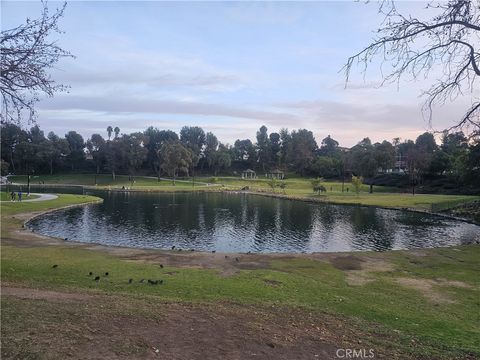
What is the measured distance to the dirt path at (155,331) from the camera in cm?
732

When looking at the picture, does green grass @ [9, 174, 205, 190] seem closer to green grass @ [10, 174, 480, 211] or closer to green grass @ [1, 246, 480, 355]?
green grass @ [10, 174, 480, 211]

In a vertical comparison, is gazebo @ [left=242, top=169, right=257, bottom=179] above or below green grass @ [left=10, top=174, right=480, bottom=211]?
above

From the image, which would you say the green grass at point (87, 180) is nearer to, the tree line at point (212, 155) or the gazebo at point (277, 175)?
the tree line at point (212, 155)

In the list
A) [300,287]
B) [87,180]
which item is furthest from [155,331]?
[87,180]

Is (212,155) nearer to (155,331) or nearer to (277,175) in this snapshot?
(277,175)

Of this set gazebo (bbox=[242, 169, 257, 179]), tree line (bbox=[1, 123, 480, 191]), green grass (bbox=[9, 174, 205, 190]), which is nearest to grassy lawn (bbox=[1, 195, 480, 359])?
tree line (bbox=[1, 123, 480, 191])

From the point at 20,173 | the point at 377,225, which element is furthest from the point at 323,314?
the point at 20,173

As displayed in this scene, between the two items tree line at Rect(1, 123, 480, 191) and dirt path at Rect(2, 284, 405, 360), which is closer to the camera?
dirt path at Rect(2, 284, 405, 360)

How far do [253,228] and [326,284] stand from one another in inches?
1151

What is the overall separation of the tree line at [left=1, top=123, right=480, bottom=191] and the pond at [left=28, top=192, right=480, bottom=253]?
51.8 m

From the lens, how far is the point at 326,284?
19344 millimetres

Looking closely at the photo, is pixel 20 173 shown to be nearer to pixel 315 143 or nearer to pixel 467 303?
pixel 315 143

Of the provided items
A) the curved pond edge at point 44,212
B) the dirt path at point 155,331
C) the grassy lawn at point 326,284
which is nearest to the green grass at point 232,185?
the curved pond edge at point 44,212

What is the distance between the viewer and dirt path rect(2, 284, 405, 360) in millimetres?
7320
